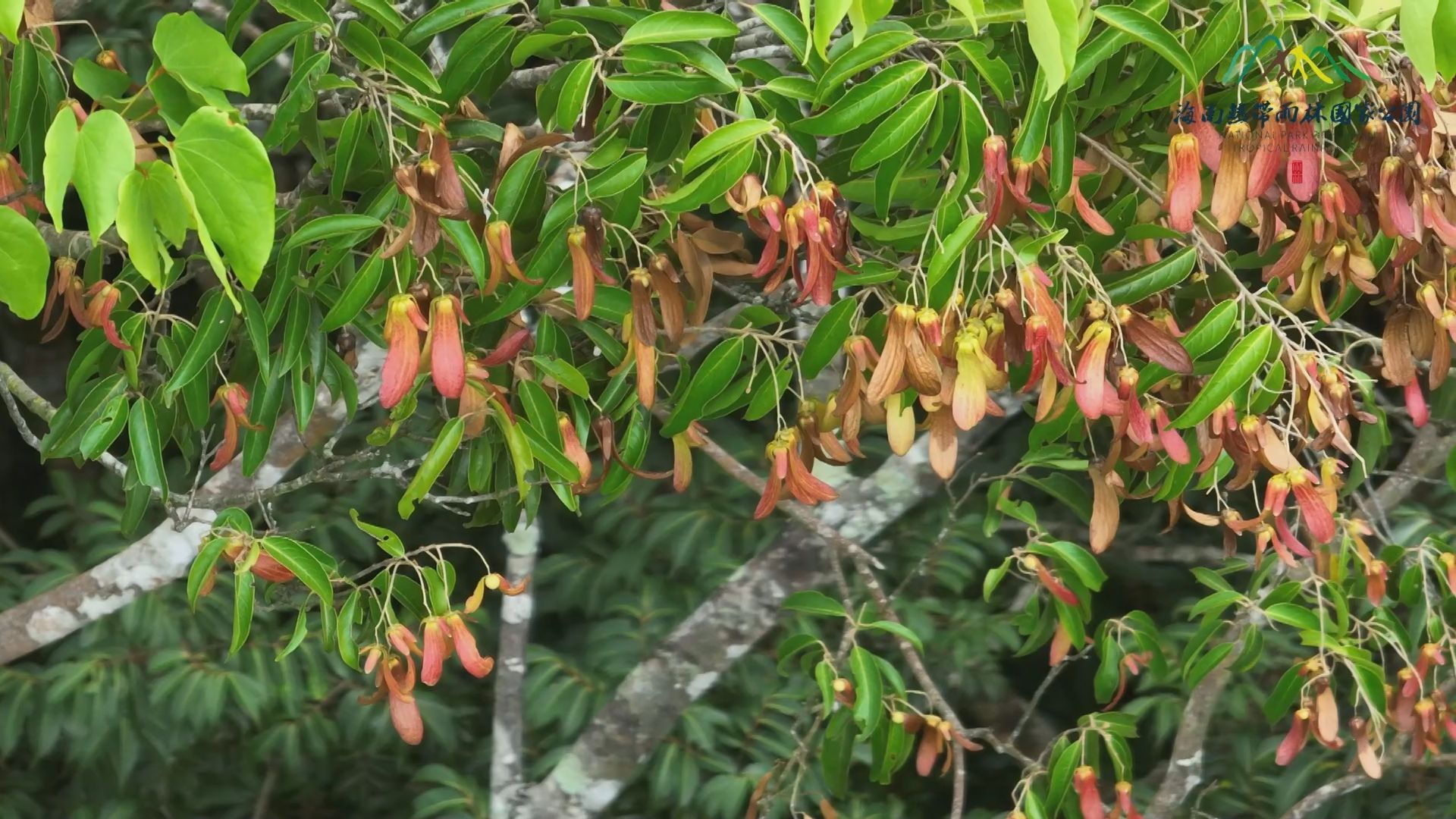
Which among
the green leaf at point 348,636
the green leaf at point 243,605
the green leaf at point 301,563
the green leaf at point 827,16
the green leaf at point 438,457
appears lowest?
the green leaf at point 348,636

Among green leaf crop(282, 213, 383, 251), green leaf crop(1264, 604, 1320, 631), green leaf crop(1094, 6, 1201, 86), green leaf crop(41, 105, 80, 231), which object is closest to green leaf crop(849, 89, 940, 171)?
green leaf crop(1094, 6, 1201, 86)

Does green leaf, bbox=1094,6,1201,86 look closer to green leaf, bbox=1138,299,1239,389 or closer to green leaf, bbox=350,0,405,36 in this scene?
green leaf, bbox=1138,299,1239,389

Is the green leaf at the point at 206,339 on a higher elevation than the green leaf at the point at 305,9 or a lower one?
lower

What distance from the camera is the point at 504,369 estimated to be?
107 cm

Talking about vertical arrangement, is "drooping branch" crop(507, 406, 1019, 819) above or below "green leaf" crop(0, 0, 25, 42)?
below

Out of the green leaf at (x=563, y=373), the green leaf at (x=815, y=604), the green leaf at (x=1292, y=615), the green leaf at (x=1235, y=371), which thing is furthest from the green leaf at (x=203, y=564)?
the green leaf at (x=1292, y=615)

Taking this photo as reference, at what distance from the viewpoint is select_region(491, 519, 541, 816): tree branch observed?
1666mm

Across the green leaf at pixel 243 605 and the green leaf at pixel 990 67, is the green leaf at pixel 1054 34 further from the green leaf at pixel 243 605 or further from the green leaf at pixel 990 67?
the green leaf at pixel 243 605

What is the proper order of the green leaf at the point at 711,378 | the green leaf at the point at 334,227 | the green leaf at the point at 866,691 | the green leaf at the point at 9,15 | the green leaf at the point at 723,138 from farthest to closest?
the green leaf at the point at 866,691 → the green leaf at the point at 711,378 → the green leaf at the point at 334,227 → the green leaf at the point at 723,138 → the green leaf at the point at 9,15

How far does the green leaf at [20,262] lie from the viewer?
62 cm

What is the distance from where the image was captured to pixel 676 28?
79cm

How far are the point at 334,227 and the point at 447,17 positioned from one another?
0.16 m

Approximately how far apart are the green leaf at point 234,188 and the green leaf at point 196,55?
0.40ft

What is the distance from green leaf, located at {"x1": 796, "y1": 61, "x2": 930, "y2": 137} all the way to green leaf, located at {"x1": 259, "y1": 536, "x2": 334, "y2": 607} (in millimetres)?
477
